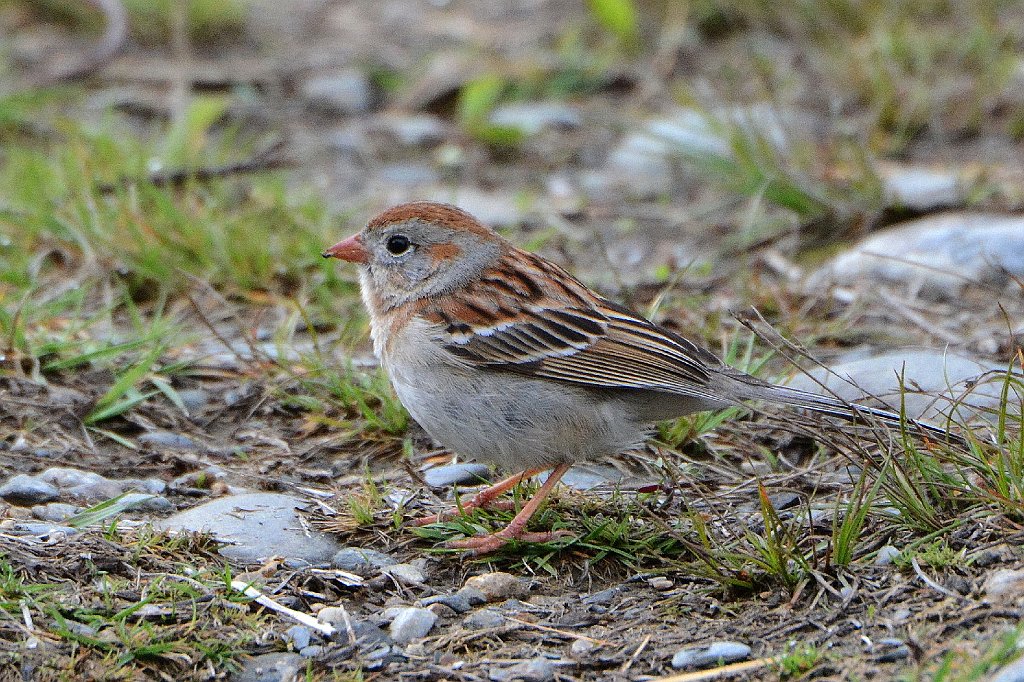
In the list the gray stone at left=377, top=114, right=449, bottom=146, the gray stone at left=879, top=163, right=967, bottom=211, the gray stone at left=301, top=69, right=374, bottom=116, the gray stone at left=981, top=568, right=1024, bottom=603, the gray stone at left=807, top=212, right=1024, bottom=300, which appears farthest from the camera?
the gray stone at left=301, top=69, right=374, bottom=116

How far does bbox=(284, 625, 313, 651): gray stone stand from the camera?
10.8 feet

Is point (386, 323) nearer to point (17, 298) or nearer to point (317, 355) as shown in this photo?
point (317, 355)

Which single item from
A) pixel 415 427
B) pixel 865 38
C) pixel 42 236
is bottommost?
pixel 415 427

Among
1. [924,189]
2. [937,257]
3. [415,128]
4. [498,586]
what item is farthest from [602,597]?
[415,128]

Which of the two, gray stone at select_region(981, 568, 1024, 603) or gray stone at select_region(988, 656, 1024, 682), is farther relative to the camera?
gray stone at select_region(981, 568, 1024, 603)

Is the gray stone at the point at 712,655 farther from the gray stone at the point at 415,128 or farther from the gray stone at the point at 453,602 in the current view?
the gray stone at the point at 415,128

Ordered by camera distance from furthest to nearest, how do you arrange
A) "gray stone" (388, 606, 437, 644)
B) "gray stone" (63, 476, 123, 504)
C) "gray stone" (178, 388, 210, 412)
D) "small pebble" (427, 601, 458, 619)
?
"gray stone" (178, 388, 210, 412) < "gray stone" (63, 476, 123, 504) < "small pebble" (427, 601, 458, 619) < "gray stone" (388, 606, 437, 644)

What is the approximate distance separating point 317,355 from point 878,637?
260 cm

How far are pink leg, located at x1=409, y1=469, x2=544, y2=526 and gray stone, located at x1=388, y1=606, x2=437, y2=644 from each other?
51 cm

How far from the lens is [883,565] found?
340 centimetres

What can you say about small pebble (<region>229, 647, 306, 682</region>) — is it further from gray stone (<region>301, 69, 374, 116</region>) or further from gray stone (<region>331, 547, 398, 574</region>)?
gray stone (<region>301, 69, 374, 116</region>)

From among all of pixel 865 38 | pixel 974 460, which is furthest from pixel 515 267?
pixel 865 38

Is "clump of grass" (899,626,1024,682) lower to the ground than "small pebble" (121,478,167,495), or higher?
higher

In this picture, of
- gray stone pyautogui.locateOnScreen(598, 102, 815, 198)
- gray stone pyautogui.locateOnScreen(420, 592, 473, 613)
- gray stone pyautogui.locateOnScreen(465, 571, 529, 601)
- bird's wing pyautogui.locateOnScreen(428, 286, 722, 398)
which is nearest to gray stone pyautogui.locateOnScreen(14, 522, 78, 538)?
gray stone pyautogui.locateOnScreen(420, 592, 473, 613)
